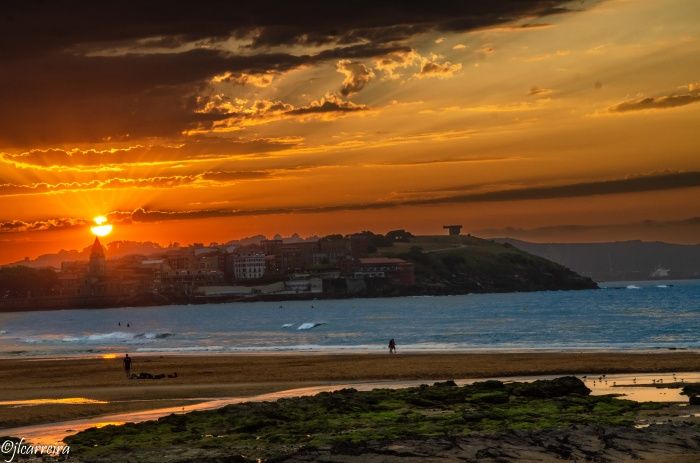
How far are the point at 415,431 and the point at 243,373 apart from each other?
30440 millimetres

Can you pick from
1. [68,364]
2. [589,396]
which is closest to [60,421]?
[589,396]

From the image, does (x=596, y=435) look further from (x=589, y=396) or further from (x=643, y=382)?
(x=643, y=382)

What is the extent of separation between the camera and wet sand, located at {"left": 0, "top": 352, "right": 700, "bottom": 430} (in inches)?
1526

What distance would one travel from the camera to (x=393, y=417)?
2805cm

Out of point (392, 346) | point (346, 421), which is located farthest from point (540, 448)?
point (392, 346)

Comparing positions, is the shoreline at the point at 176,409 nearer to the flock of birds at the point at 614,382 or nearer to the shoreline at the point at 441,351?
the flock of birds at the point at 614,382
